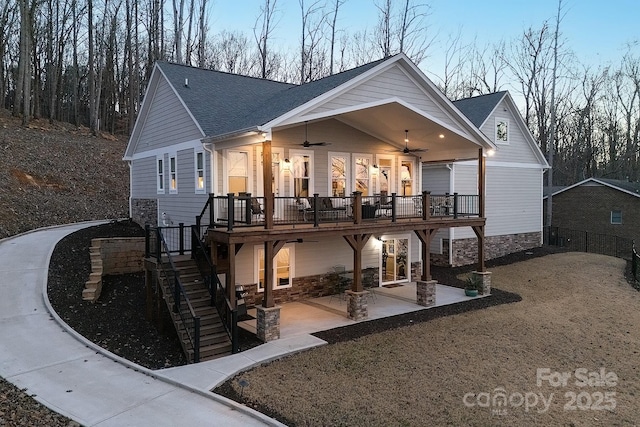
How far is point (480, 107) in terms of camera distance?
67.1ft

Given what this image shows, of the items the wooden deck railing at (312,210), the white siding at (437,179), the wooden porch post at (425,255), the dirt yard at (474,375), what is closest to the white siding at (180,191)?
the wooden deck railing at (312,210)

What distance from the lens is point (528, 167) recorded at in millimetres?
21859

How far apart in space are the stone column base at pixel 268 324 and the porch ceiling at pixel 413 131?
19.5 feet

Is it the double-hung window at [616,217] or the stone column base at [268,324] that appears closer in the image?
the stone column base at [268,324]

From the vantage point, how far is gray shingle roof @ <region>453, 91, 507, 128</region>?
64.4ft

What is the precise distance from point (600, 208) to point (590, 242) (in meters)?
2.07

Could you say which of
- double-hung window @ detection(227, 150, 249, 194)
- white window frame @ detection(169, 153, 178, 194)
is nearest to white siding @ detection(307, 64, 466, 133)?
double-hung window @ detection(227, 150, 249, 194)

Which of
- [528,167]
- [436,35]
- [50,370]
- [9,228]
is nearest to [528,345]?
[50,370]

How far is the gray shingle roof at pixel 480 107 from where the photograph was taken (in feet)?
64.4

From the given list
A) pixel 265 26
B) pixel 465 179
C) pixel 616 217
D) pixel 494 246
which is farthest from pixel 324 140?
pixel 265 26

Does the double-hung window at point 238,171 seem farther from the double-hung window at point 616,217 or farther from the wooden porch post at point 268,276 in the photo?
the double-hung window at point 616,217

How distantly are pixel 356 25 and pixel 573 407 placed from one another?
2965 cm

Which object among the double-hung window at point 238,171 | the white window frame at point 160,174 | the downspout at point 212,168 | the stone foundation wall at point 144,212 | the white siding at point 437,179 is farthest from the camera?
the white siding at point 437,179

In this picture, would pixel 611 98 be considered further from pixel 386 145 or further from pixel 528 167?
pixel 386 145
